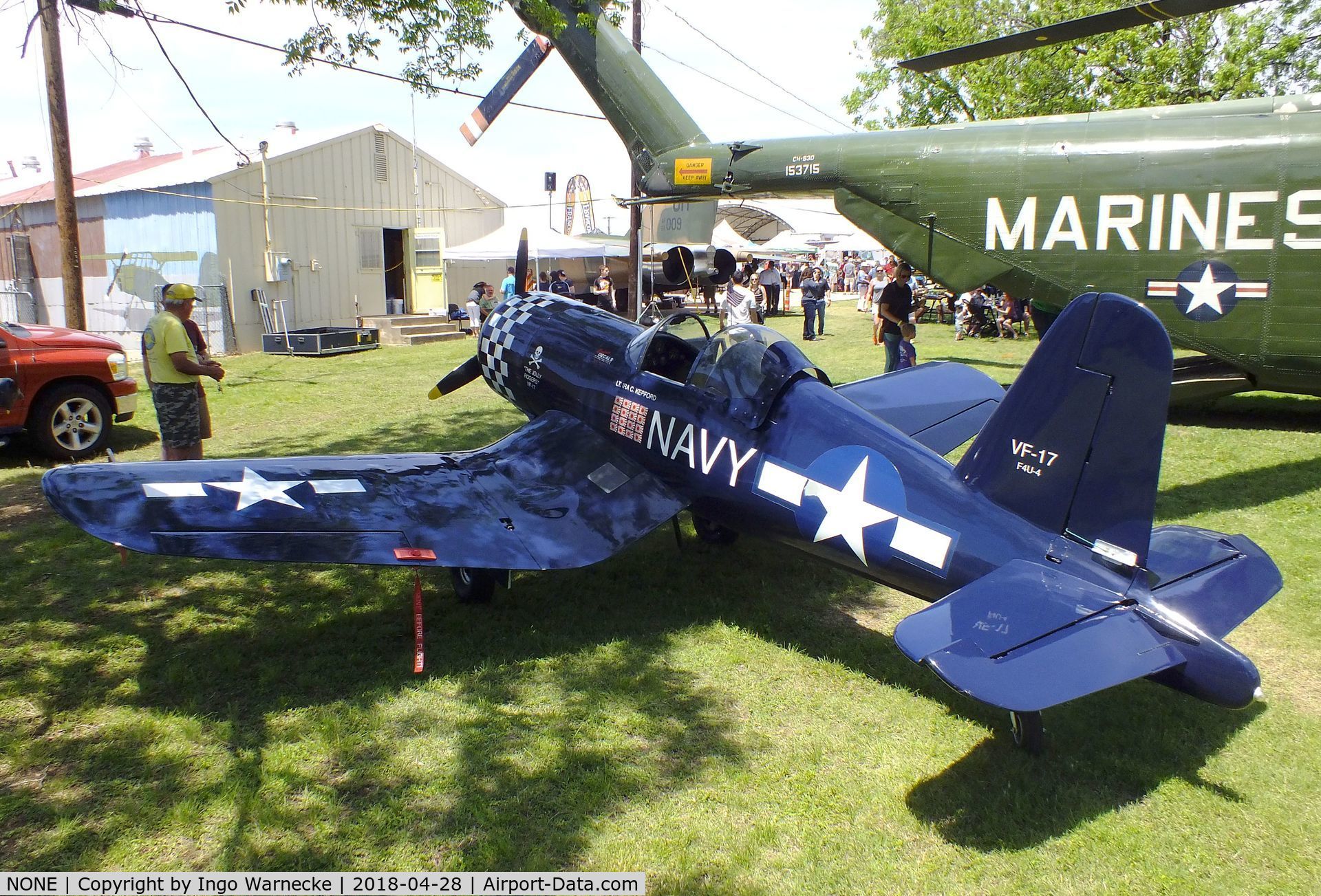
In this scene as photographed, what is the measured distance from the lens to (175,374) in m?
6.12

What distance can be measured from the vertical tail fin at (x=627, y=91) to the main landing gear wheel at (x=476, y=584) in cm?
1017

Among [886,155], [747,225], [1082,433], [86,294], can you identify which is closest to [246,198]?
[86,294]

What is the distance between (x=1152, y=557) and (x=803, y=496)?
169 cm

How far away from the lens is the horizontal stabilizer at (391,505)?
4121mm

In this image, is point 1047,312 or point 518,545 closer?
point 518,545

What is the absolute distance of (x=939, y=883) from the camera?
300 cm

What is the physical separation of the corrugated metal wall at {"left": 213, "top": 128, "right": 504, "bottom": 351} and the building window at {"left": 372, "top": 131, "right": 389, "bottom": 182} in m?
0.02

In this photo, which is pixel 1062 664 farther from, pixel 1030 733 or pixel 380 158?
pixel 380 158

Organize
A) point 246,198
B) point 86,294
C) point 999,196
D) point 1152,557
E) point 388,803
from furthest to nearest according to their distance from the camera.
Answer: point 86,294
point 246,198
point 999,196
point 1152,557
point 388,803

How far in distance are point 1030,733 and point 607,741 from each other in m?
1.91

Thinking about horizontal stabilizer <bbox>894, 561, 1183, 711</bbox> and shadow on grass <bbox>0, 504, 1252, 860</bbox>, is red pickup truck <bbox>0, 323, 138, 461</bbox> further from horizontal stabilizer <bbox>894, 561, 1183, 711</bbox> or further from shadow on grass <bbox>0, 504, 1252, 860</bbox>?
horizontal stabilizer <bbox>894, 561, 1183, 711</bbox>

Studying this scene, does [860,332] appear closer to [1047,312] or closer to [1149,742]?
[1047,312]

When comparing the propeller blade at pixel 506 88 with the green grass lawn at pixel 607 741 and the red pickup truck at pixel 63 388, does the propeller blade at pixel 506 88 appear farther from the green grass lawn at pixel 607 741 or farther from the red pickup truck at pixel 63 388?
the green grass lawn at pixel 607 741

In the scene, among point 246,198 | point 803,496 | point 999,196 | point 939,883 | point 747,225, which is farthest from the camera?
point 747,225
